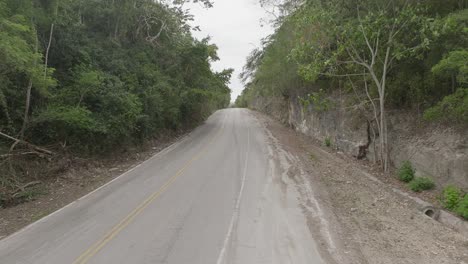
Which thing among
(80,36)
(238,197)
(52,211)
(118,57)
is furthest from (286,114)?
(52,211)

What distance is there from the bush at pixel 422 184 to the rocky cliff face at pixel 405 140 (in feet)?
0.74

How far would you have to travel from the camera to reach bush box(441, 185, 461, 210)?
991 centimetres

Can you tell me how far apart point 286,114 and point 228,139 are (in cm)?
1376

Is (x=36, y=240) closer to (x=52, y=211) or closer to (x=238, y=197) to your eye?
(x=52, y=211)

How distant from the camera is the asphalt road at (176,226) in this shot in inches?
283

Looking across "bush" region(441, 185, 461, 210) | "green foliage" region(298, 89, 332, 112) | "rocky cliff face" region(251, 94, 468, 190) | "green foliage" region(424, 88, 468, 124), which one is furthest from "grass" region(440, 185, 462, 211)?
"green foliage" region(298, 89, 332, 112)

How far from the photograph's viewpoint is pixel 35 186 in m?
12.3

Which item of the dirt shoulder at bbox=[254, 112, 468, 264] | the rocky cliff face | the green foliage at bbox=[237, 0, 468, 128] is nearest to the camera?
the dirt shoulder at bbox=[254, 112, 468, 264]

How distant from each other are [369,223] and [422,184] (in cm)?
427

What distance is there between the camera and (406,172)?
42.0 ft

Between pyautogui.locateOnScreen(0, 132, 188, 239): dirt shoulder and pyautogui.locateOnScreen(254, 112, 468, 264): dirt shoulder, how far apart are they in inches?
311

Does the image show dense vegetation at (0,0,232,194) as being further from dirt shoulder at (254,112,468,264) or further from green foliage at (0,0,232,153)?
dirt shoulder at (254,112,468,264)

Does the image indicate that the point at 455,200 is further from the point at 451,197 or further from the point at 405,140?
the point at 405,140

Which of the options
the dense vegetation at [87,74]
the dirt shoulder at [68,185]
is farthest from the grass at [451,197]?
the dense vegetation at [87,74]
